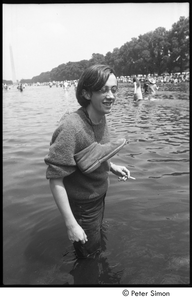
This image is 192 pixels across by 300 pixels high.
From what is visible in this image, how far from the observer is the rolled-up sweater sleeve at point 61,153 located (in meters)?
2.02

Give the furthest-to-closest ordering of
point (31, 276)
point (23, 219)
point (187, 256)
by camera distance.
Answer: point (23, 219)
point (187, 256)
point (31, 276)

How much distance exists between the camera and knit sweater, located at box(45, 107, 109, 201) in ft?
6.66

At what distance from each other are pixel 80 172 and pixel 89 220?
500 mm

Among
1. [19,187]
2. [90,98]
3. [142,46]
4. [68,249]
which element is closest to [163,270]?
[68,249]

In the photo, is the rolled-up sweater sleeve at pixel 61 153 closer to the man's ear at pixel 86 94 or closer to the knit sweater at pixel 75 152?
the knit sweater at pixel 75 152

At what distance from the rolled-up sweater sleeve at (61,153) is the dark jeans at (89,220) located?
1.48 ft

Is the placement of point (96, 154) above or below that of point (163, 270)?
above

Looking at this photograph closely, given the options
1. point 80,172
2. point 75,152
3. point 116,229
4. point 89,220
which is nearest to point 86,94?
point 75,152

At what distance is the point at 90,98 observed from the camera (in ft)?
7.27

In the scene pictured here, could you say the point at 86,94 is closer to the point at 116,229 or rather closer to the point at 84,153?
the point at 84,153

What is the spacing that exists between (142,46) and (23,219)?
74.9 meters

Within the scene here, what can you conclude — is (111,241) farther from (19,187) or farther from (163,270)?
(19,187)

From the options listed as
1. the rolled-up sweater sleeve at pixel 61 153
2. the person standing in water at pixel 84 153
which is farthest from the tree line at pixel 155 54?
the rolled-up sweater sleeve at pixel 61 153

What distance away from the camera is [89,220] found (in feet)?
8.04
